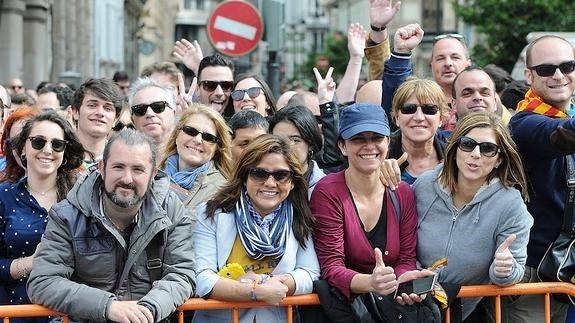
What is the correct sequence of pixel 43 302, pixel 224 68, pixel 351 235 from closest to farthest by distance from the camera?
pixel 43 302 → pixel 351 235 → pixel 224 68

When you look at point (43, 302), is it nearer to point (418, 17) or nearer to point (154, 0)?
point (418, 17)

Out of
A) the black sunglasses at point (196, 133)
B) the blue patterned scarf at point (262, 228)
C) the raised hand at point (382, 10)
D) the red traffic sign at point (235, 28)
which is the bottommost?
the blue patterned scarf at point (262, 228)

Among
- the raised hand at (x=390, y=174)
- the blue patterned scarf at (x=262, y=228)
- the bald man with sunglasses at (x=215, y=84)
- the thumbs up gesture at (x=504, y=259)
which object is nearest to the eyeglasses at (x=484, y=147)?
the raised hand at (x=390, y=174)

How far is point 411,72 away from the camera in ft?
23.4

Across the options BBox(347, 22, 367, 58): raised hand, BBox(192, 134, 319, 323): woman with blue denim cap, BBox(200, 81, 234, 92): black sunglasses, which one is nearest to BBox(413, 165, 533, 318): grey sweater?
BBox(192, 134, 319, 323): woman with blue denim cap

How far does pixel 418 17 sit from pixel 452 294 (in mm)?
57471

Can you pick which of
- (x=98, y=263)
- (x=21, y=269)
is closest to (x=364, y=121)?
(x=98, y=263)

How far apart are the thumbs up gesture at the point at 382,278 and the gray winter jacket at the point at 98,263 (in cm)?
98

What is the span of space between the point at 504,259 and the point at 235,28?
25.4ft

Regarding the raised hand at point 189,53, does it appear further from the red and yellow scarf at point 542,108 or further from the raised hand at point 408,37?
the red and yellow scarf at point 542,108

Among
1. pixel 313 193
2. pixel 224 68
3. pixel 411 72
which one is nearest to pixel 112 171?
pixel 313 193

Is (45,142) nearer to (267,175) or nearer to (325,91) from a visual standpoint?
(267,175)

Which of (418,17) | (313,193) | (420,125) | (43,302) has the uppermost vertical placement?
(418,17)

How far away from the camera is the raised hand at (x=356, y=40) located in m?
8.32
